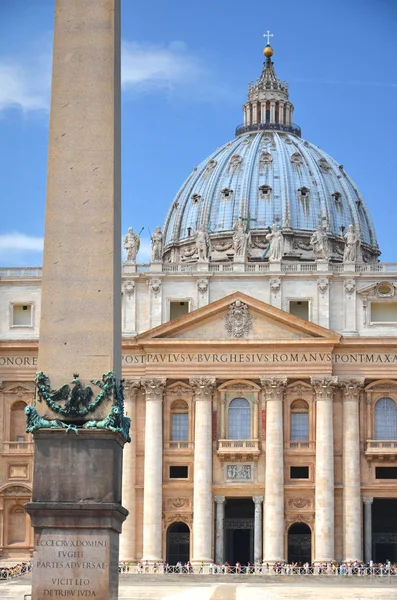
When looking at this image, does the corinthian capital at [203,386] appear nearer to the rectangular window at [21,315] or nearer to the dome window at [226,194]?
the rectangular window at [21,315]

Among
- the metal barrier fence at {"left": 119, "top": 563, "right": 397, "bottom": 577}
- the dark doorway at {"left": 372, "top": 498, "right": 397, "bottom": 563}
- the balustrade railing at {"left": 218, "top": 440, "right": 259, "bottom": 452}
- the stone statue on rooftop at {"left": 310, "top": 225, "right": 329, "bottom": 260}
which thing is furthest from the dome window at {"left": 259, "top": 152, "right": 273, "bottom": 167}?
the metal barrier fence at {"left": 119, "top": 563, "right": 397, "bottom": 577}

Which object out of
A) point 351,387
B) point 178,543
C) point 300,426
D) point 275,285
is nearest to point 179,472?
point 178,543

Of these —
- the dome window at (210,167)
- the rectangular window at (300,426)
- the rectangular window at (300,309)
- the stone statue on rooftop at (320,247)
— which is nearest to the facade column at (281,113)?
the dome window at (210,167)

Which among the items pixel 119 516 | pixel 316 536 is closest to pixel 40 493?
pixel 119 516

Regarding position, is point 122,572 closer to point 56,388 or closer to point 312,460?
point 312,460

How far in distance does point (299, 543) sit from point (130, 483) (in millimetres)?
9059

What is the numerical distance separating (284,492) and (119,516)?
50655 mm

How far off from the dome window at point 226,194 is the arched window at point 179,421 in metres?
44.5

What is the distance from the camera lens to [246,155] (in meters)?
128

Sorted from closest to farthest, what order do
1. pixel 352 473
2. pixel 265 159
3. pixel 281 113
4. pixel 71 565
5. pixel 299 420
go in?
1. pixel 71 565
2. pixel 352 473
3. pixel 299 420
4. pixel 265 159
5. pixel 281 113

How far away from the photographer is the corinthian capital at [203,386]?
79.8m

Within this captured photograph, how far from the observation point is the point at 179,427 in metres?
81.0

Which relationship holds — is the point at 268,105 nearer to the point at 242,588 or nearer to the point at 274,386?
the point at 274,386

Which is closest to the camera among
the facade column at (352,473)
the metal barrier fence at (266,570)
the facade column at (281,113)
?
the metal barrier fence at (266,570)
